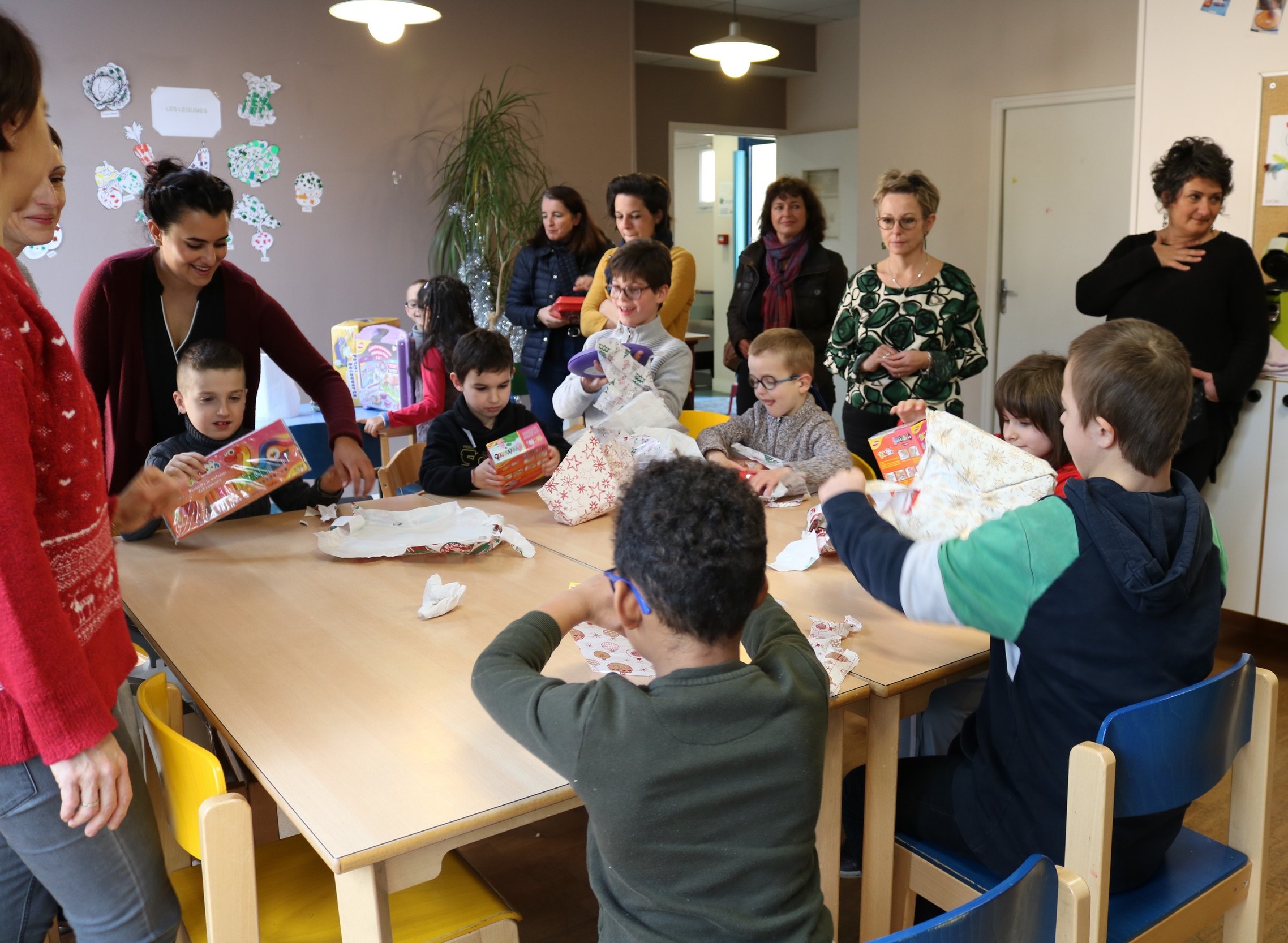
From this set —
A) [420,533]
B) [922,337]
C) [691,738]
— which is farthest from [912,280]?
[691,738]

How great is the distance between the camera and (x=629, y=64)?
6.44 m

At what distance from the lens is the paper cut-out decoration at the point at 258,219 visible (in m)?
5.17

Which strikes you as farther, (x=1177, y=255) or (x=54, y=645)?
(x=1177, y=255)

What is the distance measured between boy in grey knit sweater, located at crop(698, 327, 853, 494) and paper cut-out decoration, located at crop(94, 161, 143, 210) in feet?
11.3

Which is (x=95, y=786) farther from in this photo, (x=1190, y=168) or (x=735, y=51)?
(x=735, y=51)

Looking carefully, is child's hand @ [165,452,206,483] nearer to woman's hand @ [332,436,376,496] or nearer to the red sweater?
A: woman's hand @ [332,436,376,496]

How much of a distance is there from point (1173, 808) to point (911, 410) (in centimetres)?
126

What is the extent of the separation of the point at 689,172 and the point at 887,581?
27.8ft

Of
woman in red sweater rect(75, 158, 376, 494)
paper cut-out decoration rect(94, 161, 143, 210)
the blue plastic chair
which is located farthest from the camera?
paper cut-out decoration rect(94, 161, 143, 210)

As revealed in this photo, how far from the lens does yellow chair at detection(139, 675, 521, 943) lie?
43.6 inches

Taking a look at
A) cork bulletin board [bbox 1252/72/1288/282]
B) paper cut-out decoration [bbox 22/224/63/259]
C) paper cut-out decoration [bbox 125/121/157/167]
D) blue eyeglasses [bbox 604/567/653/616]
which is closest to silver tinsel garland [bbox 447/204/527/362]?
paper cut-out decoration [bbox 125/121/157/167]

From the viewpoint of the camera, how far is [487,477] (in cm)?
260

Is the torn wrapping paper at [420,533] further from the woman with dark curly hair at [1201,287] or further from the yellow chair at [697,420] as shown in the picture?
the woman with dark curly hair at [1201,287]

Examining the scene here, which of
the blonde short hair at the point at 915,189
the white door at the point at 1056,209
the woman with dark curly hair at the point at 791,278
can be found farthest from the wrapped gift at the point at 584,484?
the white door at the point at 1056,209
